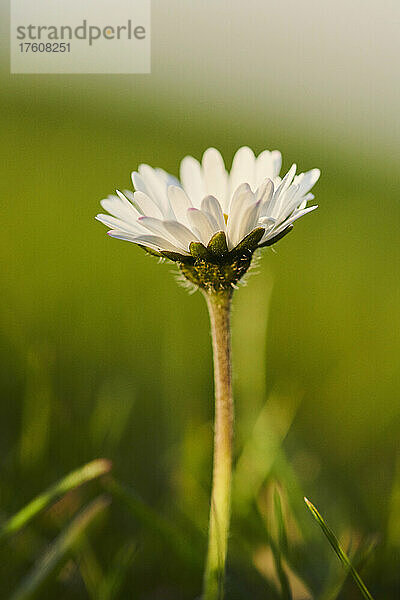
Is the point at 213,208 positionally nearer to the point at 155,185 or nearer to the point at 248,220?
the point at 248,220

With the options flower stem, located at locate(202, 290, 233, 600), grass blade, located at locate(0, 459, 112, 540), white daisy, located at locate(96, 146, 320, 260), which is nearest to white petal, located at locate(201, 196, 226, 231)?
white daisy, located at locate(96, 146, 320, 260)

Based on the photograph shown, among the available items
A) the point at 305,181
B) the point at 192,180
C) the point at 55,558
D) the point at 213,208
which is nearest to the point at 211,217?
the point at 213,208

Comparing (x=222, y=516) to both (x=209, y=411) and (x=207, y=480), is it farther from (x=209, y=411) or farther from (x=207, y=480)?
(x=209, y=411)

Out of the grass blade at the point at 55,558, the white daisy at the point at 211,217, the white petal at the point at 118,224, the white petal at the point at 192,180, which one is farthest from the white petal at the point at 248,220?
the grass blade at the point at 55,558

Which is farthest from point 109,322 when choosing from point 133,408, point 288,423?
point 288,423

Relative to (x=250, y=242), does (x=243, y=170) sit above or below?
above

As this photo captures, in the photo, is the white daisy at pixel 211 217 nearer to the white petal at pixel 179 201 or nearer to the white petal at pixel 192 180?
the white petal at pixel 179 201
